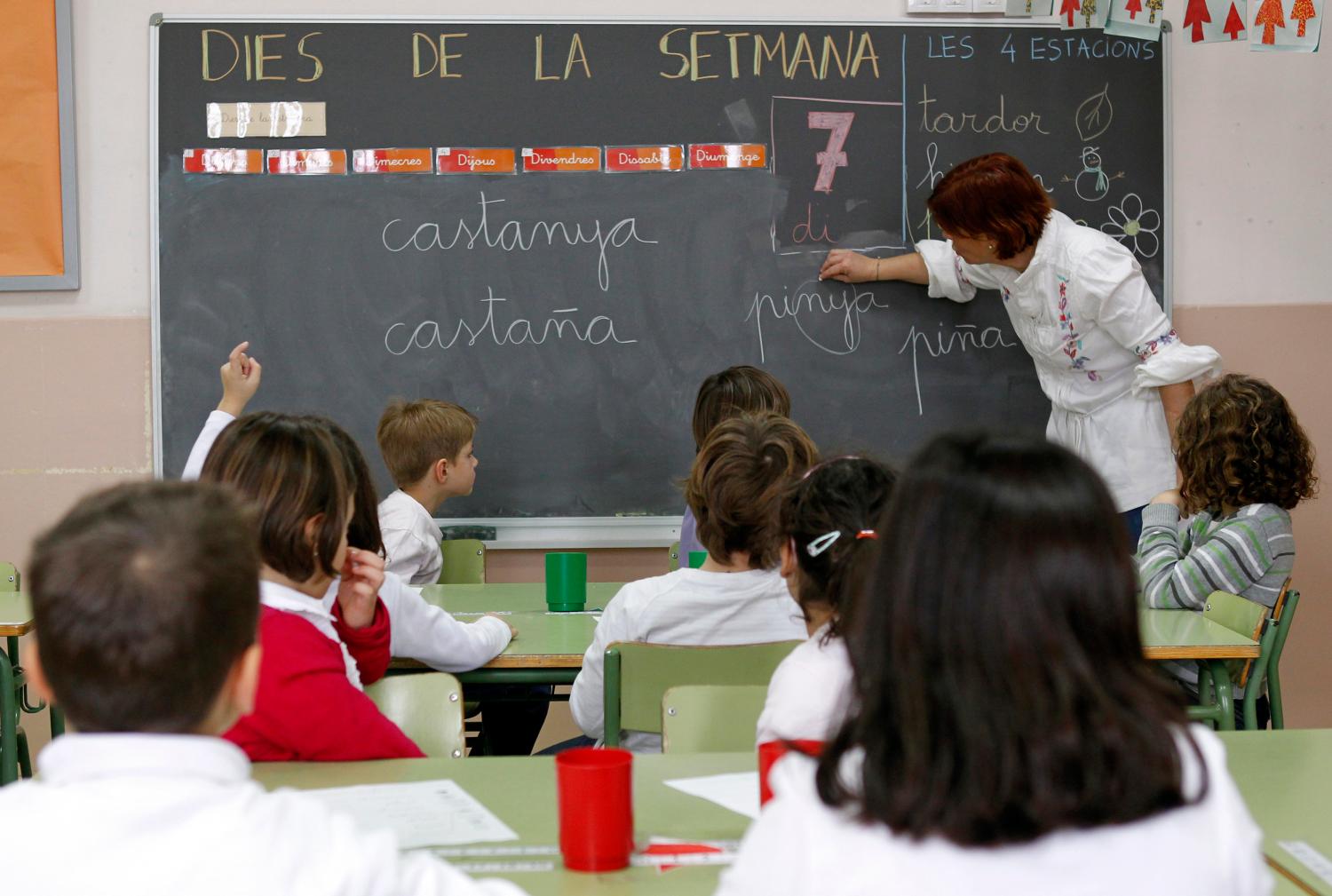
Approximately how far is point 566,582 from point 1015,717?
2194 mm

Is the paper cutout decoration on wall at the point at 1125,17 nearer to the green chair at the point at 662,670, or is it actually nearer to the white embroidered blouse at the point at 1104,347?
the white embroidered blouse at the point at 1104,347

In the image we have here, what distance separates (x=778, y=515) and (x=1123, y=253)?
2.25 metres

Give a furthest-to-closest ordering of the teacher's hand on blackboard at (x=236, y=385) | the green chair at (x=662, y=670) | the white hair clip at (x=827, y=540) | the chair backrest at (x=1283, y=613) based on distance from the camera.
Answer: the teacher's hand on blackboard at (x=236, y=385) < the chair backrest at (x=1283, y=613) < the green chair at (x=662, y=670) < the white hair clip at (x=827, y=540)

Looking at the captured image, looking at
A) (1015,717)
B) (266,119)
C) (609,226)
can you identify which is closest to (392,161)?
(266,119)

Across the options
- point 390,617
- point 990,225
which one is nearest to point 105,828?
point 390,617

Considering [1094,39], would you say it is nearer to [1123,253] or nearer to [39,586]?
[1123,253]

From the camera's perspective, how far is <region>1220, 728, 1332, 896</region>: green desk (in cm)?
137

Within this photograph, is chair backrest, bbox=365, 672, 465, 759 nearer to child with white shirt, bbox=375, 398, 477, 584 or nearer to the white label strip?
the white label strip

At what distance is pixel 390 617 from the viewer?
2369mm

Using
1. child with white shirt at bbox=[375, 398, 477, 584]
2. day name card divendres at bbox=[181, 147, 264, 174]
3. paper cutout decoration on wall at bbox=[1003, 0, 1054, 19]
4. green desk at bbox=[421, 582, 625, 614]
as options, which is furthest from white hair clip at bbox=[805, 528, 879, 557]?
day name card divendres at bbox=[181, 147, 264, 174]

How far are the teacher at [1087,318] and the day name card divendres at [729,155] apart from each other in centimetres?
57

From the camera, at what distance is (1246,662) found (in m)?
2.74

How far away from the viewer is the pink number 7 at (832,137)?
3951 mm


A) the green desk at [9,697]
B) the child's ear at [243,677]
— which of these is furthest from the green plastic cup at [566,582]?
the child's ear at [243,677]
